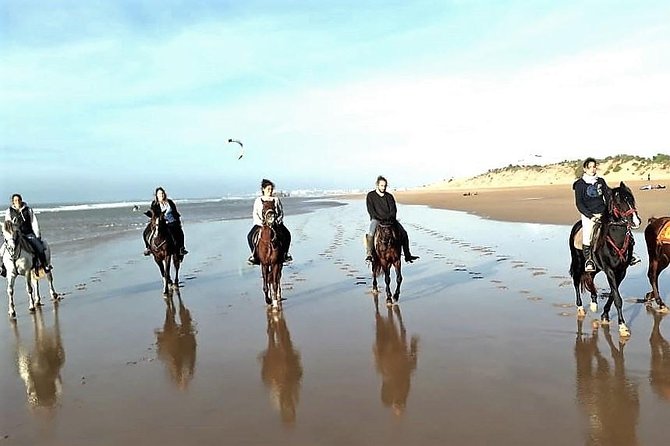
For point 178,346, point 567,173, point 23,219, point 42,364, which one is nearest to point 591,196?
point 178,346

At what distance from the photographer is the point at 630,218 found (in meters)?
6.75

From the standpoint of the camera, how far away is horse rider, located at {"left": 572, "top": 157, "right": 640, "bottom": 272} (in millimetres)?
7469

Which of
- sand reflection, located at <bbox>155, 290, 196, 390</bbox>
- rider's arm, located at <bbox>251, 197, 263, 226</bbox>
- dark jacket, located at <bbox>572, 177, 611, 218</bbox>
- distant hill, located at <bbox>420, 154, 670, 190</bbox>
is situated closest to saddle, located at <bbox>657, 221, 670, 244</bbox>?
dark jacket, located at <bbox>572, 177, 611, 218</bbox>

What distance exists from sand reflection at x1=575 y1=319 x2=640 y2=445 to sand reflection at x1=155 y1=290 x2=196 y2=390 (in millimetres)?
3778

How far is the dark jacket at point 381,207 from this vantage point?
31.7 feet

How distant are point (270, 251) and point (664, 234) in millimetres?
6274

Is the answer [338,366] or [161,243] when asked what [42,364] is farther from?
[161,243]

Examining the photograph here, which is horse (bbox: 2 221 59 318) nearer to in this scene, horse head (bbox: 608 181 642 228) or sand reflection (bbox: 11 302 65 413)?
sand reflection (bbox: 11 302 65 413)

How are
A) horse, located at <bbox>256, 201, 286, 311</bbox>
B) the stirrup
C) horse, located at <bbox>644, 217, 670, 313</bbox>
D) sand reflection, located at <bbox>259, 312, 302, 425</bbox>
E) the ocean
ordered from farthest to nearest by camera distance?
the ocean → horse, located at <bbox>256, 201, 286, 311</bbox> → horse, located at <bbox>644, 217, 670, 313</bbox> → the stirrup → sand reflection, located at <bbox>259, 312, 302, 425</bbox>

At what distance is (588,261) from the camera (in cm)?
Answer: 750

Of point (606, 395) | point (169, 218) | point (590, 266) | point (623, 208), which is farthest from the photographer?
point (169, 218)

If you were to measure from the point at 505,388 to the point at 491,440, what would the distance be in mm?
1066

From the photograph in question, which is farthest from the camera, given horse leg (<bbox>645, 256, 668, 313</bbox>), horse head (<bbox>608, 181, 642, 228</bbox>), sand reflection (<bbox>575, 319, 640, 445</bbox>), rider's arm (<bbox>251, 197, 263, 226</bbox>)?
rider's arm (<bbox>251, 197, 263, 226</bbox>)

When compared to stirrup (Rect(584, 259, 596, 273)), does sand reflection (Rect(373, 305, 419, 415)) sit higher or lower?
lower
